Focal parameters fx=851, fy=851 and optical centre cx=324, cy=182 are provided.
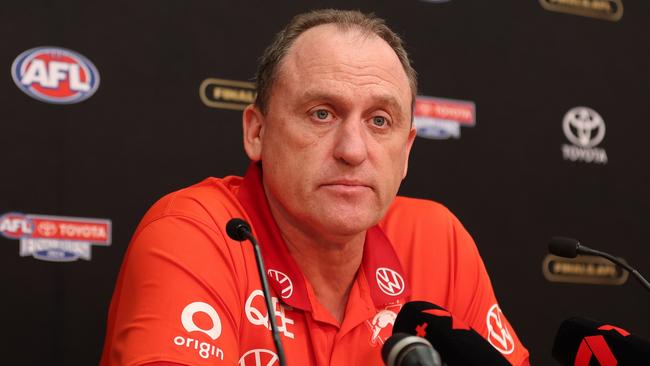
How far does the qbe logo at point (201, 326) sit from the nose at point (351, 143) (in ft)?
1.30

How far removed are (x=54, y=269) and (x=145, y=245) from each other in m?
0.85

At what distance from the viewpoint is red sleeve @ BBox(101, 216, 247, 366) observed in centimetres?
140

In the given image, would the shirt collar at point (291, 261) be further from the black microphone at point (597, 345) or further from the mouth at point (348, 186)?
the black microphone at point (597, 345)

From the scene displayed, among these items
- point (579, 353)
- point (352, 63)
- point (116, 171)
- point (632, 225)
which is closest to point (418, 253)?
point (352, 63)

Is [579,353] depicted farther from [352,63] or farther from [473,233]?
[473,233]

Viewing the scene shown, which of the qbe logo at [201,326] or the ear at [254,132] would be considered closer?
the qbe logo at [201,326]

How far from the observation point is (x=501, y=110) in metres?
3.07

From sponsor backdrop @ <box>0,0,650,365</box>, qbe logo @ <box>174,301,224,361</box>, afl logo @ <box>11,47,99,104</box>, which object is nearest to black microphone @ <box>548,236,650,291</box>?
qbe logo @ <box>174,301,224,361</box>

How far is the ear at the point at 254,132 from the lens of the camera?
1.91 meters

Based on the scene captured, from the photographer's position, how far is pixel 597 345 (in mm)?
1380

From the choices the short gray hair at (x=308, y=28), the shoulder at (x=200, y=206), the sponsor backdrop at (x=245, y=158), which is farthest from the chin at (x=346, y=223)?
the sponsor backdrop at (x=245, y=158)

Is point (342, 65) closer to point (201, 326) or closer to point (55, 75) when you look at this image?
point (201, 326)

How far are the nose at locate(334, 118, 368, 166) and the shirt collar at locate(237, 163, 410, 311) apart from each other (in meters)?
0.26

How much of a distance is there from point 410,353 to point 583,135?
2385 millimetres
